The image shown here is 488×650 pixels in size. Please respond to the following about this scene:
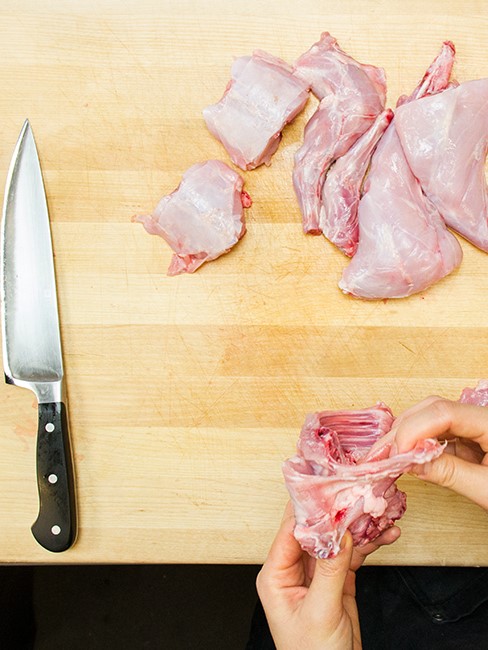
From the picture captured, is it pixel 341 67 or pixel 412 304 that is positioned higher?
pixel 341 67

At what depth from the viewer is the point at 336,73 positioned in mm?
2051

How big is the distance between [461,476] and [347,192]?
93 cm

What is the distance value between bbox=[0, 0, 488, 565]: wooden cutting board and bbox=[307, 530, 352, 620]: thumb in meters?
0.44

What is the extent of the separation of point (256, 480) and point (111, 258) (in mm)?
832

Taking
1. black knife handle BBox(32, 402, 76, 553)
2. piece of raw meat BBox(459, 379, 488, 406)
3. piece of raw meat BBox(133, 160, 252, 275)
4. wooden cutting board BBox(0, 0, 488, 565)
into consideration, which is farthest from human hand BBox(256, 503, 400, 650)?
piece of raw meat BBox(133, 160, 252, 275)

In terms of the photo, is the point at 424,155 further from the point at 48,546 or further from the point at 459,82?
the point at 48,546

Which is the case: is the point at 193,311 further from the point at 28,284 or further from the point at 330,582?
the point at 330,582

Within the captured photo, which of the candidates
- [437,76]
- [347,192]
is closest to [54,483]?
[347,192]

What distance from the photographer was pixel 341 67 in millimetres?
2045

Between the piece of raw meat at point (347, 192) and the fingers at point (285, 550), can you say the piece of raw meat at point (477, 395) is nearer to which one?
the piece of raw meat at point (347, 192)

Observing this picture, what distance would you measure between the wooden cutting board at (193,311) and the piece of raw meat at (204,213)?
65 mm

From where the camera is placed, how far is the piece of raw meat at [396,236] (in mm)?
1998

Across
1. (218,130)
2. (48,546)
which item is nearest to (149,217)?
(218,130)

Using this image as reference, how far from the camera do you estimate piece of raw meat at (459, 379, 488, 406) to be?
Result: 1.95 m
